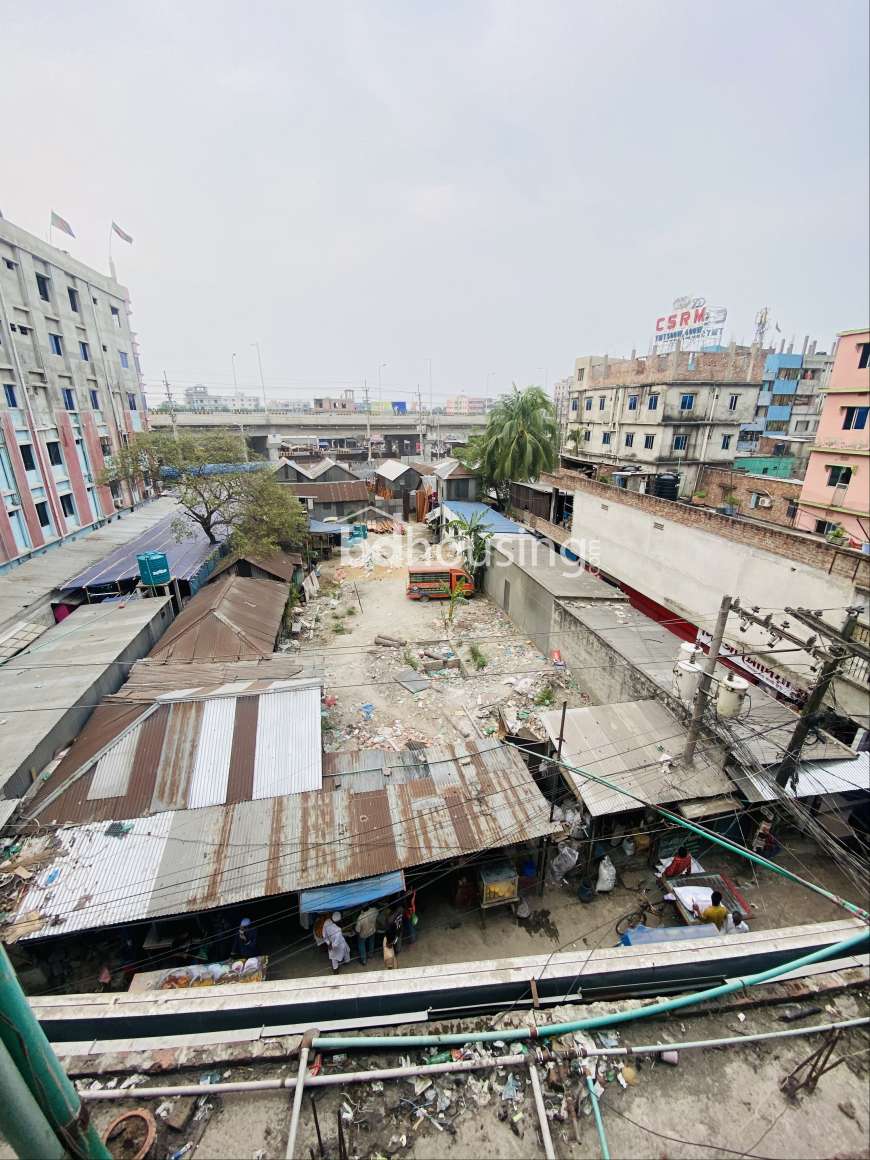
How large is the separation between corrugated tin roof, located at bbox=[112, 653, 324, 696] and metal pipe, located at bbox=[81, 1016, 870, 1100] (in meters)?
7.12

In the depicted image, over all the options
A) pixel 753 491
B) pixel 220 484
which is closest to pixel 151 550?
pixel 220 484

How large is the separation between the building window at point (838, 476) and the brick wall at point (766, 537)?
316 inches

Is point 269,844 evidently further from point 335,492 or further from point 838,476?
point 335,492

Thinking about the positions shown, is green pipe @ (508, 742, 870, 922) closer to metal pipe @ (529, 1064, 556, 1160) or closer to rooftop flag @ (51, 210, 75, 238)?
metal pipe @ (529, 1064, 556, 1160)

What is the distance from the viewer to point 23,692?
10.4 metres

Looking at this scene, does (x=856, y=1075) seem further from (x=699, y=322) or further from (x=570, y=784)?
(x=699, y=322)

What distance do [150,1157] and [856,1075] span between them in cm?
393

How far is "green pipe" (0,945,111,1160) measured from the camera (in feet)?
5.76

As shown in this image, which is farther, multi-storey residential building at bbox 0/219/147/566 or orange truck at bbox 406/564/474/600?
multi-storey residential building at bbox 0/219/147/566

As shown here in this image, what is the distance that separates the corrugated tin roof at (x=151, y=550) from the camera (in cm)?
1792

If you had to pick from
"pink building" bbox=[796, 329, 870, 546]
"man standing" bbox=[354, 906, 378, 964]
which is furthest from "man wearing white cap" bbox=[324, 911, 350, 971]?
"pink building" bbox=[796, 329, 870, 546]

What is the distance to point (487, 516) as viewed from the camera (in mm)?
26312

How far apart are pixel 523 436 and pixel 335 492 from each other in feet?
40.4

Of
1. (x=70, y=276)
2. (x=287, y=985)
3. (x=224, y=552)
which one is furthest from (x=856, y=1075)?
(x=70, y=276)
